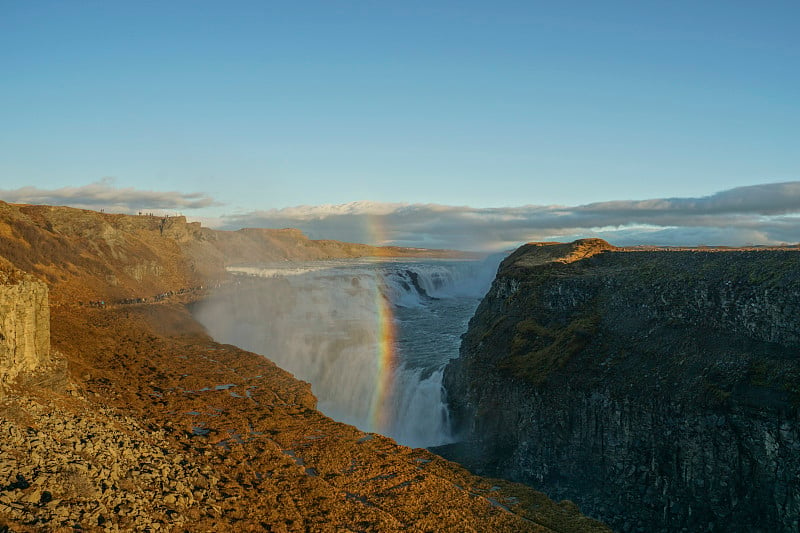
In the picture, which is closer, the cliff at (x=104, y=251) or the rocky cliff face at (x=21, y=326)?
the rocky cliff face at (x=21, y=326)

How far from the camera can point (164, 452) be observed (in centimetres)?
1738

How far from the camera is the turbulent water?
33.4m

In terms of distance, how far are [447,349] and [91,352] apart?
84.3 ft

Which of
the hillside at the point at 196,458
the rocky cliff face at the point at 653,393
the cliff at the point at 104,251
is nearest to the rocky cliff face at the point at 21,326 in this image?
the hillside at the point at 196,458

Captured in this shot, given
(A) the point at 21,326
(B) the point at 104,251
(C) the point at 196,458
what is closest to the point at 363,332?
(C) the point at 196,458

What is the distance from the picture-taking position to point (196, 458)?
1789cm

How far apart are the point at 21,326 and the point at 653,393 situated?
22993 mm

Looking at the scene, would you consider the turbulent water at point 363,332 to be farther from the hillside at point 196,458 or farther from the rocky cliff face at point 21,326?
the rocky cliff face at point 21,326

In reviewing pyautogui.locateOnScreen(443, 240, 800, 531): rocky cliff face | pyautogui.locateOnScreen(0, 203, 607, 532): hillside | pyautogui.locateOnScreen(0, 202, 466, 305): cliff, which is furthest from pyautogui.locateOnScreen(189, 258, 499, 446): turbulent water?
pyautogui.locateOnScreen(0, 202, 466, 305): cliff

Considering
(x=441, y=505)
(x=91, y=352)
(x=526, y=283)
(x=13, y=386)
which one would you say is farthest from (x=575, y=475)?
(x=91, y=352)

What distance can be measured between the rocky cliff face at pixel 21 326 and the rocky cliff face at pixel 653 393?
61.3ft

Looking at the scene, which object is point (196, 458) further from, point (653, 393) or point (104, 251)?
point (104, 251)

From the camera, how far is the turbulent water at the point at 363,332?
33.4 m

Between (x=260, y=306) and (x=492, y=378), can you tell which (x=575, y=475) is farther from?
(x=260, y=306)
